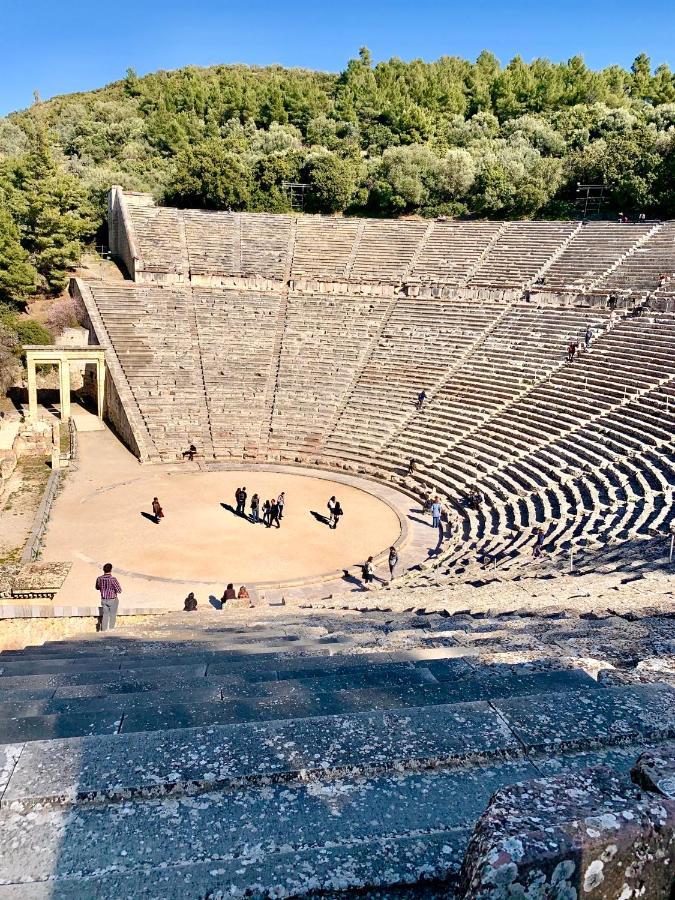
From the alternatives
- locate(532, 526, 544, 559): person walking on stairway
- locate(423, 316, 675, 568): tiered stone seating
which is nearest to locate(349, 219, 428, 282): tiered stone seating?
locate(423, 316, 675, 568): tiered stone seating

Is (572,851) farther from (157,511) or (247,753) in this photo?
(157,511)

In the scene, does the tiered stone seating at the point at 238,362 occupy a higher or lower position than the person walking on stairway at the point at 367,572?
higher

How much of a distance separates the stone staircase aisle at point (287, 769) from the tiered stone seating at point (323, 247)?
32469mm

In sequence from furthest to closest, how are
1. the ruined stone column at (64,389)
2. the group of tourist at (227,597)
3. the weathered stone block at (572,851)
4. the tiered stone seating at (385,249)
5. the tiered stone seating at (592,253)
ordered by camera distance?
the tiered stone seating at (385,249)
the tiered stone seating at (592,253)
the ruined stone column at (64,389)
the group of tourist at (227,597)
the weathered stone block at (572,851)

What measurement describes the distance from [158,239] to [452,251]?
15.6m

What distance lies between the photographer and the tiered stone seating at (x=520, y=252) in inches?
1345

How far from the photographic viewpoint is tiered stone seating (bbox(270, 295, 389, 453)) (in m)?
26.2

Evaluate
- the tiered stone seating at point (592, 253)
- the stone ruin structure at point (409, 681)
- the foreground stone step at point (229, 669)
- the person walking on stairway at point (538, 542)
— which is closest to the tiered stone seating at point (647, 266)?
the tiered stone seating at point (592, 253)

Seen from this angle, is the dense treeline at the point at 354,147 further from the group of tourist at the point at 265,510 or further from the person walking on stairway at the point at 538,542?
the person walking on stairway at the point at 538,542

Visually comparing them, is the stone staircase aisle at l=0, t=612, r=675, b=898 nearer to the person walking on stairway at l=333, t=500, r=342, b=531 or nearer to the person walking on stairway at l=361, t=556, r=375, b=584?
the person walking on stairway at l=361, t=556, r=375, b=584

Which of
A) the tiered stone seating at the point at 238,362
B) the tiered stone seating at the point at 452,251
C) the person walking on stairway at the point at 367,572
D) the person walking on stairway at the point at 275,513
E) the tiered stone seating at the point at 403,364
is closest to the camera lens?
the person walking on stairway at the point at 367,572

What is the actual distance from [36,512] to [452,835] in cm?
1817

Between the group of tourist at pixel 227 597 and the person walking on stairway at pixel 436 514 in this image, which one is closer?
the group of tourist at pixel 227 597

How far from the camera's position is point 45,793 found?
307cm
